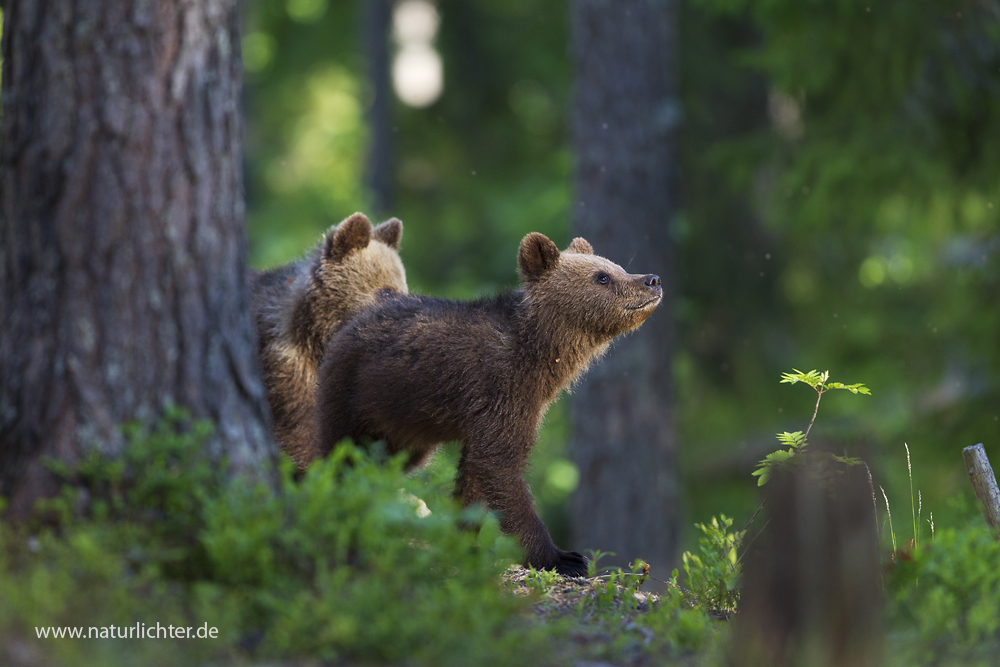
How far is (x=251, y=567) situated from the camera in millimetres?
3182

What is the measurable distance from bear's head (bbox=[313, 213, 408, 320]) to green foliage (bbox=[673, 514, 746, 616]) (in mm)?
2778

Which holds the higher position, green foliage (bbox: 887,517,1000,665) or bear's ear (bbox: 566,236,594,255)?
bear's ear (bbox: 566,236,594,255)

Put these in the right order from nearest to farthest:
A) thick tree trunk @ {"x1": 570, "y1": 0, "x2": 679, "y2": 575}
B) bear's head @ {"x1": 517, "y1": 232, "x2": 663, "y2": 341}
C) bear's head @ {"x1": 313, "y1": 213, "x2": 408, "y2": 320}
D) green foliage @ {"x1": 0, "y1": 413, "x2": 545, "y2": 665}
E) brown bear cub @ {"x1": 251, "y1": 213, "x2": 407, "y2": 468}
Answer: green foliage @ {"x1": 0, "y1": 413, "x2": 545, "y2": 665} → bear's head @ {"x1": 517, "y1": 232, "x2": 663, "y2": 341} → brown bear cub @ {"x1": 251, "y1": 213, "x2": 407, "y2": 468} → bear's head @ {"x1": 313, "y1": 213, "x2": 408, "y2": 320} → thick tree trunk @ {"x1": 570, "y1": 0, "x2": 679, "y2": 575}

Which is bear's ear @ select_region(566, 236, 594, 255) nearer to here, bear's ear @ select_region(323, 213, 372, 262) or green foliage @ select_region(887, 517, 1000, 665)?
bear's ear @ select_region(323, 213, 372, 262)

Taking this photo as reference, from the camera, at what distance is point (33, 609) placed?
2873 mm

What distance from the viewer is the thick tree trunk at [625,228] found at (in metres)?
9.74

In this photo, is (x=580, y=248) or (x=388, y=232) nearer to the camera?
(x=580, y=248)

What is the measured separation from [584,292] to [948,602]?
246 centimetres

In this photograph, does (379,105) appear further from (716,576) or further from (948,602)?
(948,602)

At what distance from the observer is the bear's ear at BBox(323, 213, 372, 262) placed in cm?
651

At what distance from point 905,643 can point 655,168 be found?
700 centimetres

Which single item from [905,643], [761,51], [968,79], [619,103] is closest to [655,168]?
[619,103]

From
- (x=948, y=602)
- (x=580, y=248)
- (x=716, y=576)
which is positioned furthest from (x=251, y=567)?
(x=580, y=248)

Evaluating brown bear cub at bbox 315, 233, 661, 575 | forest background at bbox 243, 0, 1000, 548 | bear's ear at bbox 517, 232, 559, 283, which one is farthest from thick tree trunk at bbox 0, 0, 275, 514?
forest background at bbox 243, 0, 1000, 548
